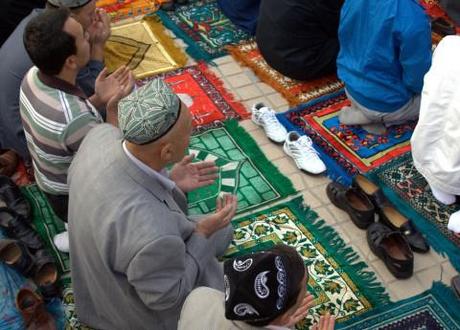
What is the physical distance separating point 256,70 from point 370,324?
2536 millimetres

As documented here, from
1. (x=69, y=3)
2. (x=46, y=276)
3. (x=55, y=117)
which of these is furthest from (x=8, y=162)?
(x=55, y=117)

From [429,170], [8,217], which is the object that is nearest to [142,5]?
A: [8,217]

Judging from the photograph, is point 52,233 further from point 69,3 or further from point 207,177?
point 69,3

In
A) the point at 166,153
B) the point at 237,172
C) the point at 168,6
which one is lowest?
the point at 237,172

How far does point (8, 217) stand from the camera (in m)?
3.52

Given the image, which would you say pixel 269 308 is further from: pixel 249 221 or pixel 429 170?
pixel 429 170

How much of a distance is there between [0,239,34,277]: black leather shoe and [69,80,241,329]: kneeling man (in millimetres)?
719

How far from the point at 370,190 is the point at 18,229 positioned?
224 centimetres

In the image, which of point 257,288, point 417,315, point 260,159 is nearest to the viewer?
point 257,288

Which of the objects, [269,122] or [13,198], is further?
[269,122]

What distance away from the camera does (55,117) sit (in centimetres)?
282

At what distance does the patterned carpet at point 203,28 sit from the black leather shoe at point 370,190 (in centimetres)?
198

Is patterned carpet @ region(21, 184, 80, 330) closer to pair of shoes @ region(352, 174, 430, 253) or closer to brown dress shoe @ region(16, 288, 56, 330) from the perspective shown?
brown dress shoe @ region(16, 288, 56, 330)

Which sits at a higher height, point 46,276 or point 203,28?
point 203,28
